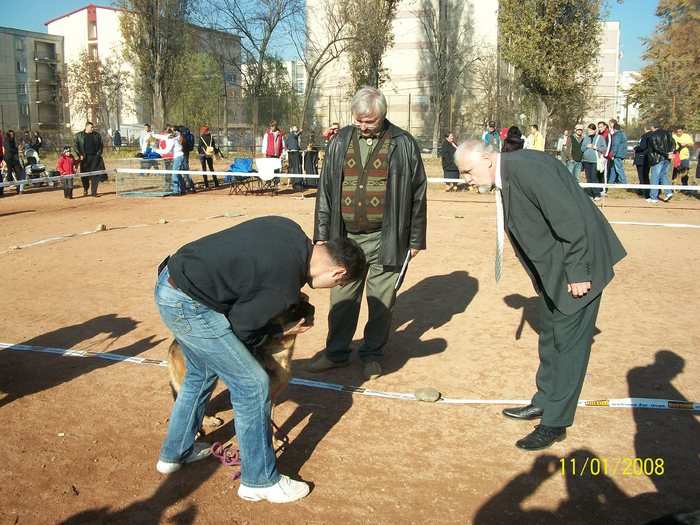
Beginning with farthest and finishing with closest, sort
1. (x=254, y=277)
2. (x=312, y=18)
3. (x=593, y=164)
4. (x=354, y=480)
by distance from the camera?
(x=312, y=18) < (x=593, y=164) < (x=354, y=480) < (x=254, y=277)

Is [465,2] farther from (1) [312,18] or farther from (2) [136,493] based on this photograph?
(2) [136,493]

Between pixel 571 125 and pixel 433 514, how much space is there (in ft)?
132

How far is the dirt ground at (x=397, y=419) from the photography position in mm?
3559

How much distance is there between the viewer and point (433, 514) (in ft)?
11.4

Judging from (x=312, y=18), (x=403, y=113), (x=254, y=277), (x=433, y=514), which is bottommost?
(x=433, y=514)

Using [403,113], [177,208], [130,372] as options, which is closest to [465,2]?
[403,113]

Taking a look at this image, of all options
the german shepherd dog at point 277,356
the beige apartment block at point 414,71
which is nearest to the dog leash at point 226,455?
the german shepherd dog at point 277,356

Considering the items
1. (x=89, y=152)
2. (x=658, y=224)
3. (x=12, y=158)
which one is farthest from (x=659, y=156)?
(x=12, y=158)

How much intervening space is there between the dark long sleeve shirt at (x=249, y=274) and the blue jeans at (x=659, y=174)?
1553cm

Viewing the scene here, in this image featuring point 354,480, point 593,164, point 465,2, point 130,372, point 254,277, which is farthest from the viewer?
point 465,2

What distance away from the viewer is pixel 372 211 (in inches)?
208

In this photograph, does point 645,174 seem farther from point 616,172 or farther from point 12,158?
point 12,158

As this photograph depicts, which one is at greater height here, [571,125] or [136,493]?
[571,125]
